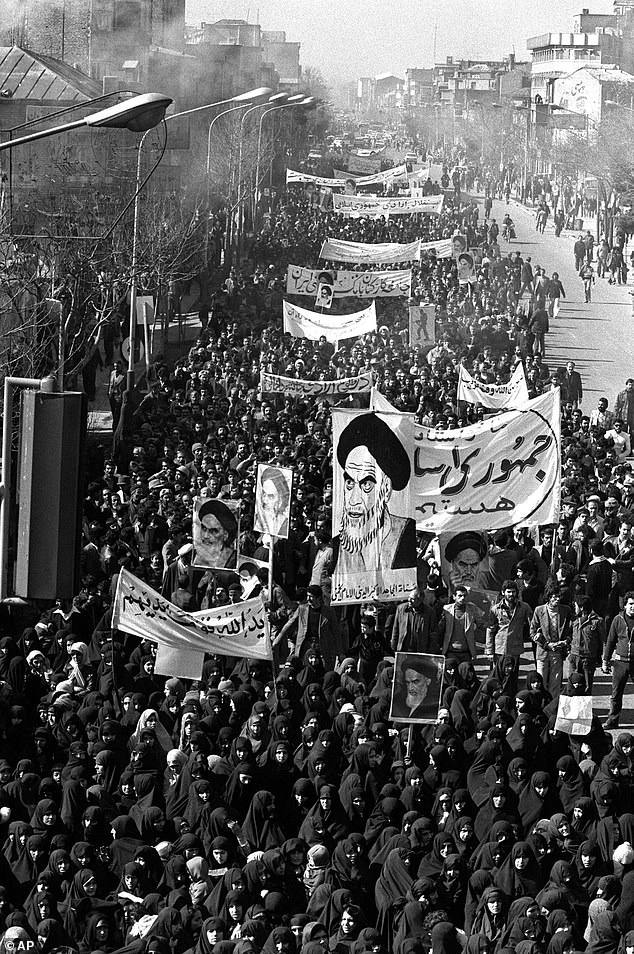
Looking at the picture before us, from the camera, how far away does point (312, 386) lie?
22.5 meters

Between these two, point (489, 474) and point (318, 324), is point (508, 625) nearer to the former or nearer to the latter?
point (489, 474)

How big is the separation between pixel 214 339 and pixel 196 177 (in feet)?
80.7

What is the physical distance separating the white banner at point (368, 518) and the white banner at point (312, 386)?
8148mm

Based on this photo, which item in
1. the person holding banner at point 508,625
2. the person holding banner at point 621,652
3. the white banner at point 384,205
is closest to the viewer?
the person holding banner at point 621,652

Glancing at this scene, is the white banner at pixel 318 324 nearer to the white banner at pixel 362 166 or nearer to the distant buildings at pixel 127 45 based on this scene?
the distant buildings at pixel 127 45

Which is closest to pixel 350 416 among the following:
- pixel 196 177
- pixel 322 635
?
pixel 322 635

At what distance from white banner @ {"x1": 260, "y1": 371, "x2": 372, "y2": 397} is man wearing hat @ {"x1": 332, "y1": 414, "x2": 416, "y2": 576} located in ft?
26.7

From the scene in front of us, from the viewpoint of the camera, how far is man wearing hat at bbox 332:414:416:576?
14.1 m

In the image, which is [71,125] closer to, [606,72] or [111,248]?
[111,248]

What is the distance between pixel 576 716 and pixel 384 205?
139 feet

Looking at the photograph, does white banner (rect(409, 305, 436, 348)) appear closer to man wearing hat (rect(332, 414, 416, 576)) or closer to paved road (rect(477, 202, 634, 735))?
paved road (rect(477, 202, 634, 735))

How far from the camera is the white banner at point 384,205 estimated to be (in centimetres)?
5094

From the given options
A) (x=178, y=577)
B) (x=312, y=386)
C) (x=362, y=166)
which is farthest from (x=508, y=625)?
(x=362, y=166)

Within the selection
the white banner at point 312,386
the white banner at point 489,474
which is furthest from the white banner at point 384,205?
the white banner at point 489,474
